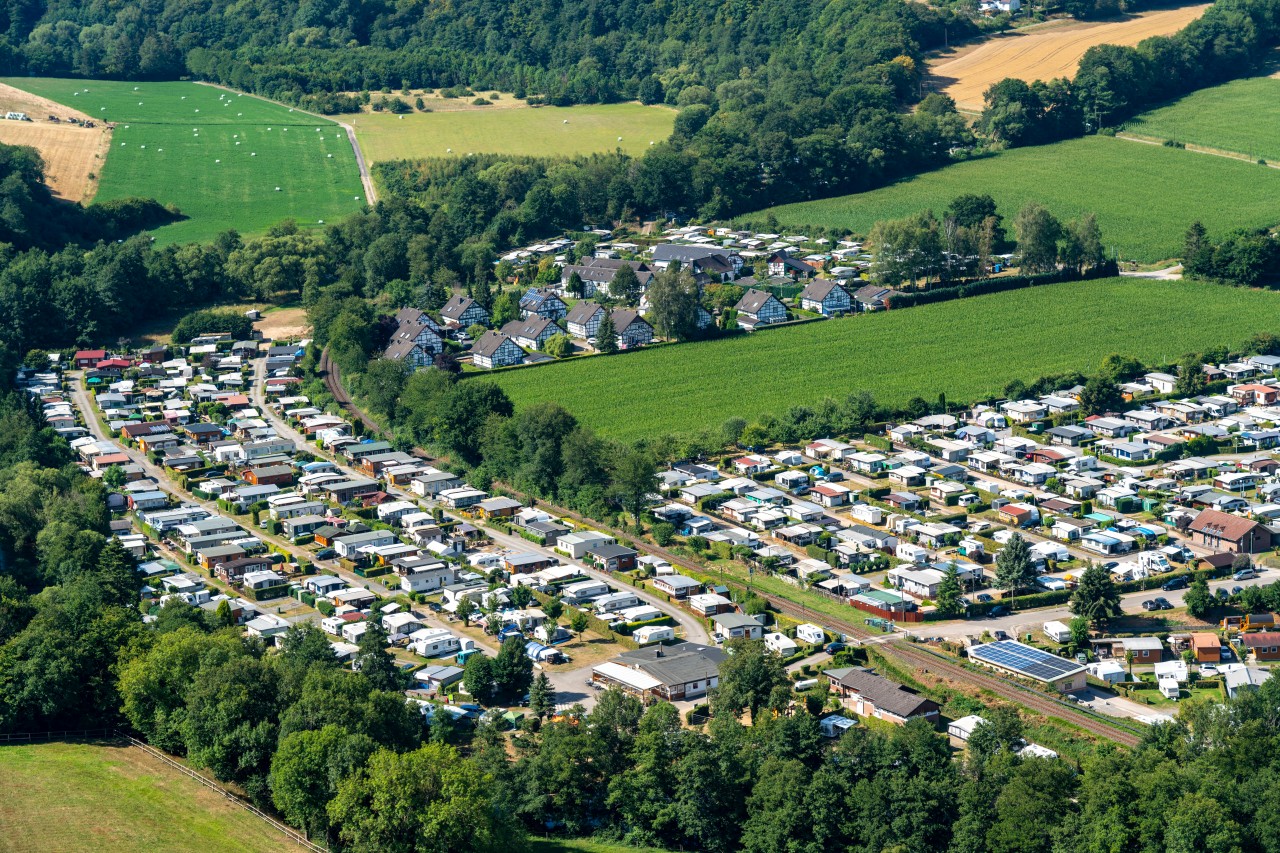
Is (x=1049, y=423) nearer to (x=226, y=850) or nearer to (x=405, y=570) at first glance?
(x=405, y=570)

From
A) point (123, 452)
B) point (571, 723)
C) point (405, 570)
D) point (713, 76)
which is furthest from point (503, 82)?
point (571, 723)

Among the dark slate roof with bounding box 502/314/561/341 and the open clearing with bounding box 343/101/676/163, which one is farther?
the open clearing with bounding box 343/101/676/163

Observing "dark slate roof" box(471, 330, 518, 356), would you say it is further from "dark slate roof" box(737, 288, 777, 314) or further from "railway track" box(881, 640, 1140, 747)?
"railway track" box(881, 640, 1140, 747)

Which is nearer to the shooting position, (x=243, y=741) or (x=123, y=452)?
(x=243, y=741)

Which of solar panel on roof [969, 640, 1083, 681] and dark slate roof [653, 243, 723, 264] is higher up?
dark slate roof [653, 243, 723, 264]

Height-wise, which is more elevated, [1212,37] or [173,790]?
[1212,37]

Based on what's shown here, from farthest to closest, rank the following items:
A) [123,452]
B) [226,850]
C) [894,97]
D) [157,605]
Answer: [894,97] < [123,452] < [157,605] < [226,850]

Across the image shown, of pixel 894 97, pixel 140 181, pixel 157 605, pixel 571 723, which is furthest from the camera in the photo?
pixel 894 97

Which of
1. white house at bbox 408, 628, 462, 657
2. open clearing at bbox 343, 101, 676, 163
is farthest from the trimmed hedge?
white house at bbox 408, 628, 462, 657
